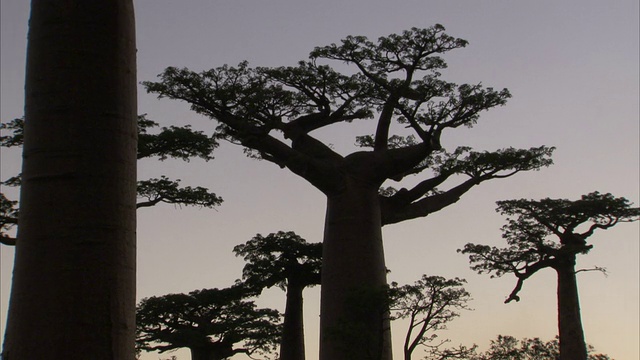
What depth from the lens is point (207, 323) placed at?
14.4 metres

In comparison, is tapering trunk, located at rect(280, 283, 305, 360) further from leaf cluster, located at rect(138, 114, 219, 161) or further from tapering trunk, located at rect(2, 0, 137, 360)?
tapering trunk, located at rect(2, 0, 137, 360)

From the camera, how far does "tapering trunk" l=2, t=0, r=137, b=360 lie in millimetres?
1739

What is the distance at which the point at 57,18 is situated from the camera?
1.87 metres

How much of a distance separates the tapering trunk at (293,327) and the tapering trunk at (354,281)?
161cm

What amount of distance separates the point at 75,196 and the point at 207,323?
509 inches

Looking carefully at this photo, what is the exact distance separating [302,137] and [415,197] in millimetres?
1983

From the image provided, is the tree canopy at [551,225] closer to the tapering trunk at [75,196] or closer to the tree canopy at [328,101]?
the tree canopy at [328,101]

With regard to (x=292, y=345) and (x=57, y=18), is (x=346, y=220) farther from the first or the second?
(x=57, y=18)

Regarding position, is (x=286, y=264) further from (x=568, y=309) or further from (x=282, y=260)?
(x=568, y=309)

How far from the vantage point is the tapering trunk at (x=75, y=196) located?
1739 mm

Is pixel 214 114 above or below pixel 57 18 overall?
above

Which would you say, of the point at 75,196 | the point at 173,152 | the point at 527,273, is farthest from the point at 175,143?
the point at 75,196

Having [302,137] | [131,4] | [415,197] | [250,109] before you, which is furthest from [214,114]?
[131,4]

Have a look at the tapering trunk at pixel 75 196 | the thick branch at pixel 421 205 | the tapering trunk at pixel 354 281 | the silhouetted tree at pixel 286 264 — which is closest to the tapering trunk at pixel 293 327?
the silhouetted tree at pixel 286 264
